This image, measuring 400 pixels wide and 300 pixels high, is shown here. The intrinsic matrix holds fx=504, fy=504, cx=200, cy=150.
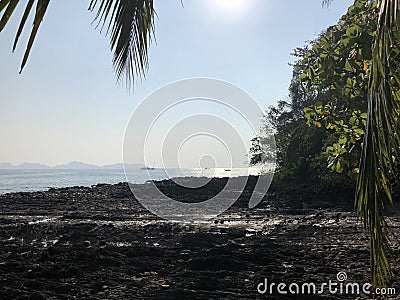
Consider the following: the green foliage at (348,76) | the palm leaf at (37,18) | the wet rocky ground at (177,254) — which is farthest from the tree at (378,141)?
the wet rocky ground at (177,254)

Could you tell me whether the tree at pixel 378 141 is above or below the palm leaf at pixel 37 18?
below

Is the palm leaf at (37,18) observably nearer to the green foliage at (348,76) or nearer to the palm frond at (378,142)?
the palm frond at (378,142)

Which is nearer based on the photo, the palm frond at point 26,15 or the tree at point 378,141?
the palm frond at point 26,15

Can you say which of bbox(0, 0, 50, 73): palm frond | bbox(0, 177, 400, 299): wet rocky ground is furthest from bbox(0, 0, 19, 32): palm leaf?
bbox(0, 177, 400, 299): wet rocky ground

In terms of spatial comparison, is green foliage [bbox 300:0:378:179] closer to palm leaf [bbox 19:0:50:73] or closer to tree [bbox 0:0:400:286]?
tree [bbox 0:0:400:286]

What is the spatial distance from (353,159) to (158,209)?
11745 millimetres

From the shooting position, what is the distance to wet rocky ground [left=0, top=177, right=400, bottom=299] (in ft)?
17.0

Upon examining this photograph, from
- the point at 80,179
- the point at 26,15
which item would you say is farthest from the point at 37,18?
the point at 80,179

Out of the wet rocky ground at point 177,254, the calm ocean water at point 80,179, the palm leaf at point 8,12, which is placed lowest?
the wet rocky ground at point 177,254

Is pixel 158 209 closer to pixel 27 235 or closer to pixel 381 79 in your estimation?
pixel 27 235

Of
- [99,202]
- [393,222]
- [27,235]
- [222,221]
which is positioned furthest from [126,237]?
[99,202]

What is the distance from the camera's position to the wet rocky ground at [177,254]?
517 centimetres

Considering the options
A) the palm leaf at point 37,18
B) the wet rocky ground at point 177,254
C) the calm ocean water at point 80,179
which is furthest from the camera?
the calm ocean water at point 80,179

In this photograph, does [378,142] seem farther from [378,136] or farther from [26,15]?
[26,15]
